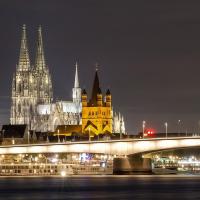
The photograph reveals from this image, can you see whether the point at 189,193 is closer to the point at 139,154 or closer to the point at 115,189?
the point at 115,189

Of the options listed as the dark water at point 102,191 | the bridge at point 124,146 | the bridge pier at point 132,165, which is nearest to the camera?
the dark water at point 102,191

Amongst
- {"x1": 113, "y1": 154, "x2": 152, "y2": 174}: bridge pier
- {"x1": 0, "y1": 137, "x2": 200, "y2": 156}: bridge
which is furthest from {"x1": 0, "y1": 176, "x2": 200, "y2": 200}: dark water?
{"x1": 113, "y1": 154, "x2": 152, "y2": 174}: bridge pier

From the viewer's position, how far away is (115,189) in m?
148

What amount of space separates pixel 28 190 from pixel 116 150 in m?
44.7

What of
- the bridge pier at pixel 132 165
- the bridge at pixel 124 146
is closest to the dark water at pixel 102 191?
the bridge at pixel 124 146

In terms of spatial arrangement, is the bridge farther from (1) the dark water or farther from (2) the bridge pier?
(1) the dark water

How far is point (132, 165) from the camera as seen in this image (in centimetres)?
19025

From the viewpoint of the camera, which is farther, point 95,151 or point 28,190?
point 95,151

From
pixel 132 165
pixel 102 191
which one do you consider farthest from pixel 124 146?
pixel 102 191

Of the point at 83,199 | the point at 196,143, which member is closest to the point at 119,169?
the point at 196,143

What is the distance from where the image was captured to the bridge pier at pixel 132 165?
188750 mm

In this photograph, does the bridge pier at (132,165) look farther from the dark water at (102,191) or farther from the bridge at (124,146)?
the dark water at (102,191)

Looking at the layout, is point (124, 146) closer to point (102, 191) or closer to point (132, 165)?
point (132, 165)

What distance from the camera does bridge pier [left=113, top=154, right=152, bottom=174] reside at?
619ft
